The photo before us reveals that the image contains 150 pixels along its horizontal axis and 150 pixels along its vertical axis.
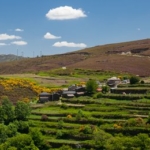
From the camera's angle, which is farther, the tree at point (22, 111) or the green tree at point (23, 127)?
the tree at point (22, 111)

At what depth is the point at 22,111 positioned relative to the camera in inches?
2149

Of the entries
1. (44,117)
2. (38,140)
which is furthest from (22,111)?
(38,140)

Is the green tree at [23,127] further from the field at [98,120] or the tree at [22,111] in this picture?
the tree at [22,111]

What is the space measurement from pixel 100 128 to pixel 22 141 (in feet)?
33.2

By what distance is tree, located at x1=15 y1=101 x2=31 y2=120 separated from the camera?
5456 centimetres

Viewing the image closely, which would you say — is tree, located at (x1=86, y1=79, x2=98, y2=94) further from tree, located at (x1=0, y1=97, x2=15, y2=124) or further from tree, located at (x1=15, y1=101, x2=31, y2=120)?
tree, located at (x1=0, y1=97, x2=15, y2=124)

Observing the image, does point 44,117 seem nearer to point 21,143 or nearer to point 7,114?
point 7,114

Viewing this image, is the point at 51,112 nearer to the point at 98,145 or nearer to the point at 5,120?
the point at 5,120

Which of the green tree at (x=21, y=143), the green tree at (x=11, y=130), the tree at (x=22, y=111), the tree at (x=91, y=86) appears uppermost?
the tree at (x=91, y=86)

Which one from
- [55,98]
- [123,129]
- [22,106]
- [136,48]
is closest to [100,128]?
[123,129]

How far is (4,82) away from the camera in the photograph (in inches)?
3327

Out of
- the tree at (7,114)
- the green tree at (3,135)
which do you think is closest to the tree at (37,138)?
the green tree at (3,135)

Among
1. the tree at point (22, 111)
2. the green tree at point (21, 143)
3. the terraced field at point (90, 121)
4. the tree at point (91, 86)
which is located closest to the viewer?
the green tree at point (21, 143)

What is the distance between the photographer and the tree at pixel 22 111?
54.6 meters
